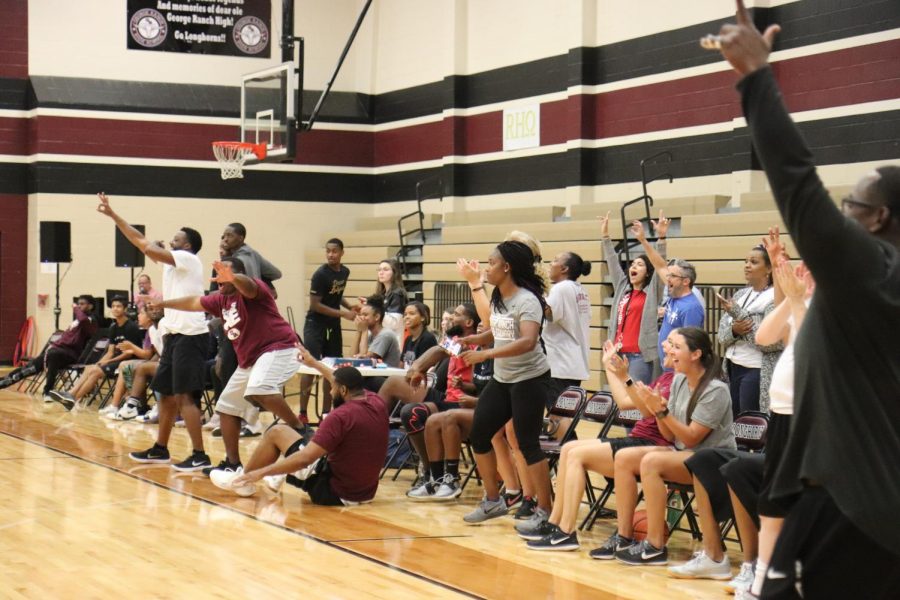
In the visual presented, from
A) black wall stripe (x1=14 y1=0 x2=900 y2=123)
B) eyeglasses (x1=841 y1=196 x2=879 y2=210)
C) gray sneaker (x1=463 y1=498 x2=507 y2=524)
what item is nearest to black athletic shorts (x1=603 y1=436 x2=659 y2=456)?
gray sneaker (x1=463 y1=498 x2=507 y2=524)

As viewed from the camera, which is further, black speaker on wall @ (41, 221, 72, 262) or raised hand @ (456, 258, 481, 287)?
black speaker on wall @ (41, 221, 72, 262)

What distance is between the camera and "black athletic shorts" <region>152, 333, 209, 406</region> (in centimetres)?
859

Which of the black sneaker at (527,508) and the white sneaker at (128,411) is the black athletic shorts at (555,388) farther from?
the white sneaker at (128,411)

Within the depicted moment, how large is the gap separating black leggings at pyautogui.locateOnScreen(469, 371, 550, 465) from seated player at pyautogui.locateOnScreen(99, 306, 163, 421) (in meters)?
5.96

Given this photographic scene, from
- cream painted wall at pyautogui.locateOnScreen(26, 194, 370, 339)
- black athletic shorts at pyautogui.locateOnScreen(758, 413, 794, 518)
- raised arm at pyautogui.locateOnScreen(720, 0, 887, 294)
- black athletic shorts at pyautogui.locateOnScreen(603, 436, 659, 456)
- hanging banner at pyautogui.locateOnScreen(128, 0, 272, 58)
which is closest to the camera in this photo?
raised arm at pyautogui.locateOnScreen(720, 0, 887, 294)

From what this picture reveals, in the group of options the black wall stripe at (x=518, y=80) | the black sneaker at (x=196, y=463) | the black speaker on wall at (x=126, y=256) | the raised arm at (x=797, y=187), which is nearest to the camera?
the raised arm at (x=797, y=187)

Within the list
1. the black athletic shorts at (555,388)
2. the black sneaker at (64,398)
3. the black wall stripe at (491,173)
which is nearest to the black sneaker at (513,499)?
the black athletic shorts at (555,388)

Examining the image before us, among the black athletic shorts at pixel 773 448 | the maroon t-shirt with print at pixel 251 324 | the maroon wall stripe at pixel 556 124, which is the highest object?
the maroon wall stripe at pixel 556 124

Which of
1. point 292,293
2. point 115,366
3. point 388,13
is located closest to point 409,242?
point 292,293

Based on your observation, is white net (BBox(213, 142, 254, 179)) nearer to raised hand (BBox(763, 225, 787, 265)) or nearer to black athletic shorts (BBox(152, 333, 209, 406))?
black athletic shorts (BBox(152, 333, 209, 406))

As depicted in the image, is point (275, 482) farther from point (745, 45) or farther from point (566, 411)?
point (745, 45)

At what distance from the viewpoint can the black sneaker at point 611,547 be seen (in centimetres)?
600

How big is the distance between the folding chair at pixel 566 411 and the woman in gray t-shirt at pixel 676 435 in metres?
1.25

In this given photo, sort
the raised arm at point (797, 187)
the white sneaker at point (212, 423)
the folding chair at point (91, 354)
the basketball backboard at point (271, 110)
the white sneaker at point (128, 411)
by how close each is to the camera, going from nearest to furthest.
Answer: the raised arm at point (797, 187) → the white sneaker at point (212, 423) → the white sneaker at point (128, 411) → the folding chair at point (91, 354) → the basketball backboard at point (271, 110)
